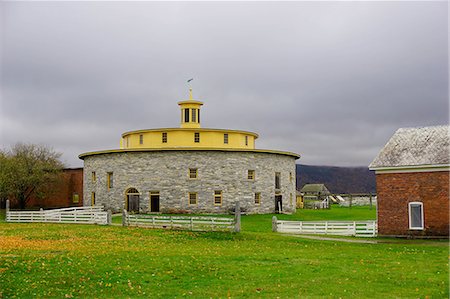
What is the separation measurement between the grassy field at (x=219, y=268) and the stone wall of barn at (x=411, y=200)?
2.84 metres

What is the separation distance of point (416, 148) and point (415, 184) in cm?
204

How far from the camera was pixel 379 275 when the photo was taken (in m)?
15.7

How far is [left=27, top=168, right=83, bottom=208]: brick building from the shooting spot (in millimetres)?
58469

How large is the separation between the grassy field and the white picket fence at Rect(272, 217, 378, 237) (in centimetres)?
410

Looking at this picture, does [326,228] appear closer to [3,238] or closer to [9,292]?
[3,238]

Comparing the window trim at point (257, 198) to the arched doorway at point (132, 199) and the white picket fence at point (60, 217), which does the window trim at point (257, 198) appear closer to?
the arched doorway at point (132, 199)

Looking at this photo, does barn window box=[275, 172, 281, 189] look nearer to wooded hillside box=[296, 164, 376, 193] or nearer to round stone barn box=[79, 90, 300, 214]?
round stone barn box=[79, 90, 300, 214]

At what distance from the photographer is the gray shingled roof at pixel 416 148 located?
26.7 m

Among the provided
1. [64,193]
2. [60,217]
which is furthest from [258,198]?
[64,193]

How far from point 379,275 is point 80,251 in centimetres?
1185

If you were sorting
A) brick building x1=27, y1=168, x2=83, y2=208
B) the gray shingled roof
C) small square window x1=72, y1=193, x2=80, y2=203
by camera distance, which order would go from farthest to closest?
brick building x1=27, y1=168, x2=83, y2=208
small square window x1=72, y1=193, x2=80, y2=203
the gray shingled roof

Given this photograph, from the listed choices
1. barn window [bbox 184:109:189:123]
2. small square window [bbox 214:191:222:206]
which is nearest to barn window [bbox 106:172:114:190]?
barn window [bbox 184:109:189:123]

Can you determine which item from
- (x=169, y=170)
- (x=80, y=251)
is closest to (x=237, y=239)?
(x=80, y=251)

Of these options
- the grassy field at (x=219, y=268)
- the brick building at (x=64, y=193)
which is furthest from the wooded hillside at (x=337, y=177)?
the grassy field at (x=219, y=268)
